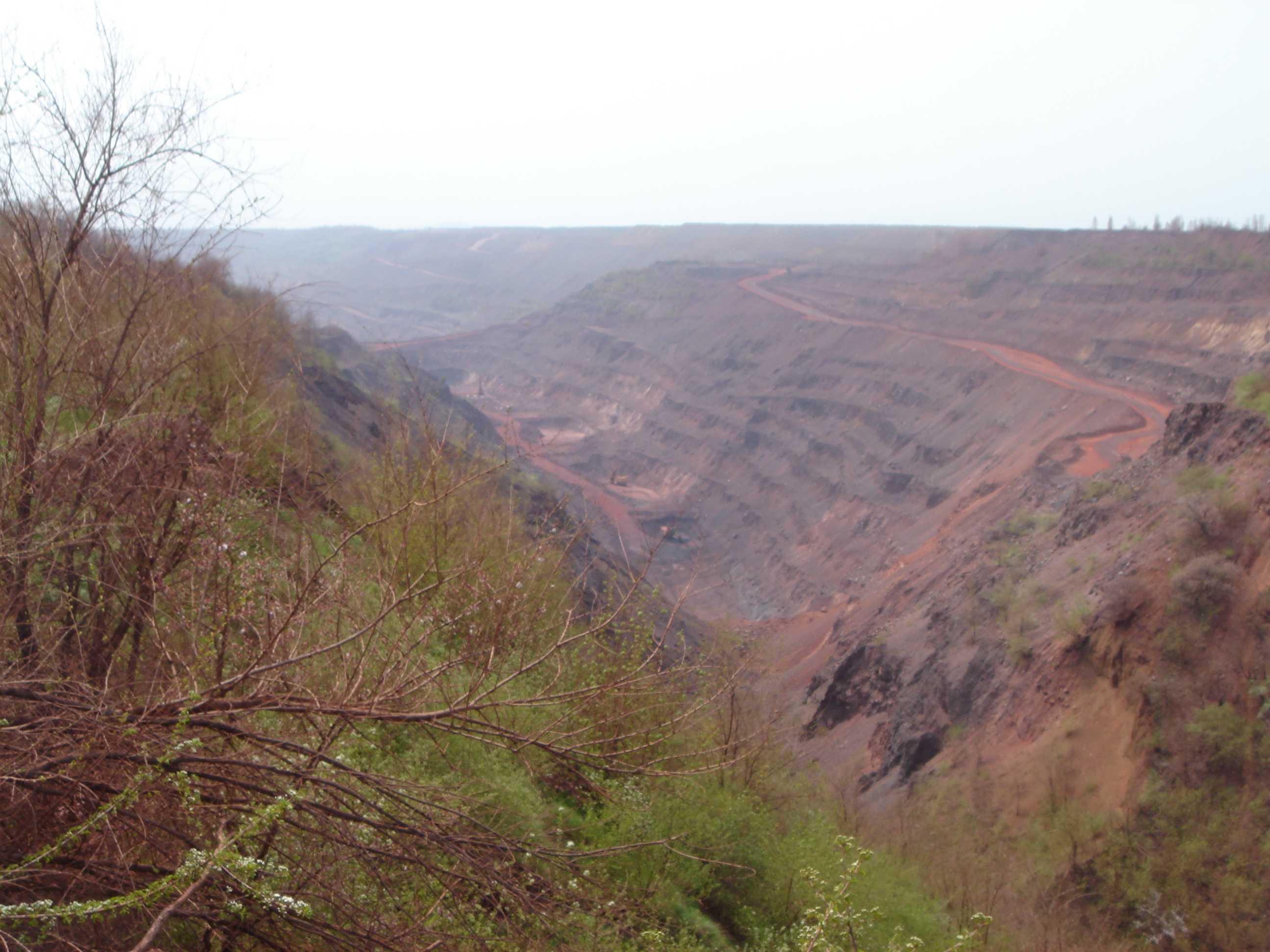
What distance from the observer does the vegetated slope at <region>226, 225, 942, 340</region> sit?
98938mm

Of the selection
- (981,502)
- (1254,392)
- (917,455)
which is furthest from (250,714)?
(917,455)

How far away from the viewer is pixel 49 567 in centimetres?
453

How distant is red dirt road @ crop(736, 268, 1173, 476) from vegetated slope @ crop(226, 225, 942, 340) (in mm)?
32857

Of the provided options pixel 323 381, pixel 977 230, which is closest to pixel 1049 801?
pixel 323 381

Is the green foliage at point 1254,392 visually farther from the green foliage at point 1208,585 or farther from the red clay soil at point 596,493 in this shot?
the red clay soil at point 596,493

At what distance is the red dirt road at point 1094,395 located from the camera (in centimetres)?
3070

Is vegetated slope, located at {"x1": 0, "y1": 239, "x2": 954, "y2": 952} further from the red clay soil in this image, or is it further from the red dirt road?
the red dirt road

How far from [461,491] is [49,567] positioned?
6.83 m

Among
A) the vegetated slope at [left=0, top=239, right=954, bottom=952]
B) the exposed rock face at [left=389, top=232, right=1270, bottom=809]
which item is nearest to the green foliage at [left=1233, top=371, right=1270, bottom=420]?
the exposed rock face at [left=389, top=232, right=1270, bottom=809]

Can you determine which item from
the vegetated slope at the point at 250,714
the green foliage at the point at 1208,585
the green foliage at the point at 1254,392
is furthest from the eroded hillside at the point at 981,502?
the vegetated slope at the point at 250,714

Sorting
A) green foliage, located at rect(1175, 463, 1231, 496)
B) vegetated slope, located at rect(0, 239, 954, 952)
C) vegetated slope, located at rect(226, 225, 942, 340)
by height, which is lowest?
green foliage, located at rect(1175, 463, 1231, 496)

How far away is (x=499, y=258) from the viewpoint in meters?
142

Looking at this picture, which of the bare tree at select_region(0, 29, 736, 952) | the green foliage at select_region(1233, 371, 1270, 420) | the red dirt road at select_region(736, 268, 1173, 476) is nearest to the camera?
the bare tree at select_region(0, 29, 736, 952)

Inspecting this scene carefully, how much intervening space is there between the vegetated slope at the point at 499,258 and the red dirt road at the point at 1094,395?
32.9 metres
